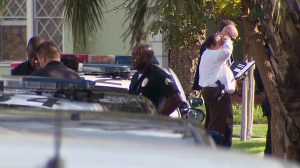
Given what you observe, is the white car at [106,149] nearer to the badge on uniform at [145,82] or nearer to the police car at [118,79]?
the badge on uniform at [145,82]

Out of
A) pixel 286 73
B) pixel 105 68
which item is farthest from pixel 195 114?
pixel 286 73

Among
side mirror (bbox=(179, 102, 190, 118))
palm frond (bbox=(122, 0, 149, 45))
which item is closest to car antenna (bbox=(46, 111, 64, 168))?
palm frond (bbox=(122, 0, 149, 45))

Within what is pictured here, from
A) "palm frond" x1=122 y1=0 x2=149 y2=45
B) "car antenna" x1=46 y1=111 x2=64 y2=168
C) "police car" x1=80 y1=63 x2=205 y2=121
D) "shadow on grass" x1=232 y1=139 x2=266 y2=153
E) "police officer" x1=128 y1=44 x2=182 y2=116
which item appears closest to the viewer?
"car antenna" x1=46 y1=111 x2=64 y2=168

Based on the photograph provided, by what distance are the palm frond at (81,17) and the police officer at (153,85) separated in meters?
1.85

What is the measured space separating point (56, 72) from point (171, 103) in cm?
121

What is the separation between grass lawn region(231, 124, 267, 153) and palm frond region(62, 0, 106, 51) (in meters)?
4.80

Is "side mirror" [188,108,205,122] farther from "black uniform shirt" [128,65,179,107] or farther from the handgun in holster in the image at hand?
the handgun in holster

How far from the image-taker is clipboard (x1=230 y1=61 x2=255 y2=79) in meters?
11.0

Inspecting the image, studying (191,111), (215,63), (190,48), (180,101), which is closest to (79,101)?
(180,101)

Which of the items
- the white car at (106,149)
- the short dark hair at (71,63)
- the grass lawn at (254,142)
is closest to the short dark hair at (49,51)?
the short dark hair at (71,63)

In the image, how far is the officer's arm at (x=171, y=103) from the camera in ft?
27.0

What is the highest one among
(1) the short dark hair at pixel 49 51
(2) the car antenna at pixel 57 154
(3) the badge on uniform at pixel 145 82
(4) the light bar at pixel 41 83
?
(1) the short dark hair at pixel 49 51

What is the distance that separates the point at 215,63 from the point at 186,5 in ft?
16.0

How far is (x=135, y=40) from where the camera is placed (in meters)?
5.64
